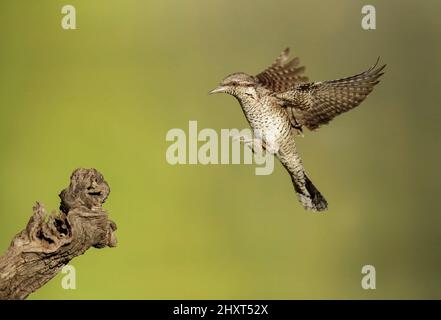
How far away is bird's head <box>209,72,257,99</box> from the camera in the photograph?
327cm

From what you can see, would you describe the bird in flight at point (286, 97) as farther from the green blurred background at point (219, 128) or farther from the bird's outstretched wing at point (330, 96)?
the green blurred background at point (219, 128)

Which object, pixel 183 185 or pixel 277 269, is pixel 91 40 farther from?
pixel 277 269

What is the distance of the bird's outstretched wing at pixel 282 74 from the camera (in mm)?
3350

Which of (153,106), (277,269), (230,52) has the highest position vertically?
(230,52)

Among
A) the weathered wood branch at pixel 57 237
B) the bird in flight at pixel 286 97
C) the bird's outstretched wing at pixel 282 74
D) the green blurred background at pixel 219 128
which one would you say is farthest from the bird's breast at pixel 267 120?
the green blurred background at pixel 219 128

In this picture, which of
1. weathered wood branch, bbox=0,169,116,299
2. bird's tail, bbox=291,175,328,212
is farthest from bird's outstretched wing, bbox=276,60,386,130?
weathered wood branch, bbox=0,169,116,299

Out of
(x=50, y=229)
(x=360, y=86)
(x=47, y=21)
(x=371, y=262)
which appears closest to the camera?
(x=50, y=229)

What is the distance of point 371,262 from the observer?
5.68 metres

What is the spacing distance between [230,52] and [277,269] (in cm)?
183

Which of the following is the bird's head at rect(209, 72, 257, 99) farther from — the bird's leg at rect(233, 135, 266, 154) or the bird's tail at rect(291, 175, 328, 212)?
the bird's tail at rect(291, 175, 328, 212)

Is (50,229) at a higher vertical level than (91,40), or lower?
lower

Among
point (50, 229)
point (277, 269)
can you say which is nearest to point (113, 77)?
point (277, 269)

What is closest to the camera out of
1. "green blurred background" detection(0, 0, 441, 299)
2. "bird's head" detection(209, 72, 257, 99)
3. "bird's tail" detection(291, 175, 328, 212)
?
"bird's head" detection(209, 72, 257, 99)

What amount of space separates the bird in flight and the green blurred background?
2.20 m
